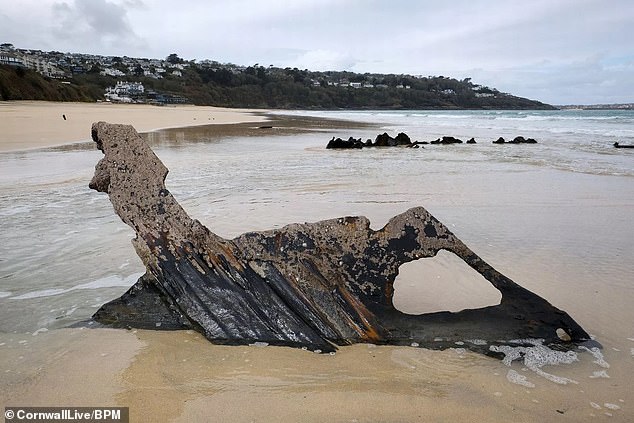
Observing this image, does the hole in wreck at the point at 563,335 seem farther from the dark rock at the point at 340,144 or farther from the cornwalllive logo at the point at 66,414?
the dark rock at the point at 340,144

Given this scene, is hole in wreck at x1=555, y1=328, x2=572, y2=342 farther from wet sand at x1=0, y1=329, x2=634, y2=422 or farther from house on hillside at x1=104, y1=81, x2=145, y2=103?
house on hillside at x1=104, y1=81, x2=145, y2=103

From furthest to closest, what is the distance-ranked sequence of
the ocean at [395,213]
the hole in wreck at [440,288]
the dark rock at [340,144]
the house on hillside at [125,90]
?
1. the house on hillside at [125,90]
2. the dark rock at [340,144]
3. the hole in wreck at [440,288]
4. the ocean at [395,213]

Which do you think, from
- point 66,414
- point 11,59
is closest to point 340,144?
point 66,414

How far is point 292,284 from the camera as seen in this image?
2.98 metres

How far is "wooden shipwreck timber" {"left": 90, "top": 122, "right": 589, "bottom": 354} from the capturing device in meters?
2.91

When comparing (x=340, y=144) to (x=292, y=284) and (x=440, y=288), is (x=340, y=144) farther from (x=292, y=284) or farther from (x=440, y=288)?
(x=292, y=284)

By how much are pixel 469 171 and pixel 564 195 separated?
2.87 meters

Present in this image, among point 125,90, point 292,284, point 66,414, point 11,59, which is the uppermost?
point 11,59

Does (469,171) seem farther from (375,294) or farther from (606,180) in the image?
(375,294)

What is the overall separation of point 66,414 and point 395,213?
4.57 m

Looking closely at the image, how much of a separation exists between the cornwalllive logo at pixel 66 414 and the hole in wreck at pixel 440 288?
1864 mm

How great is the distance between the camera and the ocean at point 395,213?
3.15 meters

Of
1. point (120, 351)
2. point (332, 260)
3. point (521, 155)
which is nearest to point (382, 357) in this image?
point (332, 260)

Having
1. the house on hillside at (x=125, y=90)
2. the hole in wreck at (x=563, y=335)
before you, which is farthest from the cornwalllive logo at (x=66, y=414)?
the house on hillside at (x=125, y=90)
